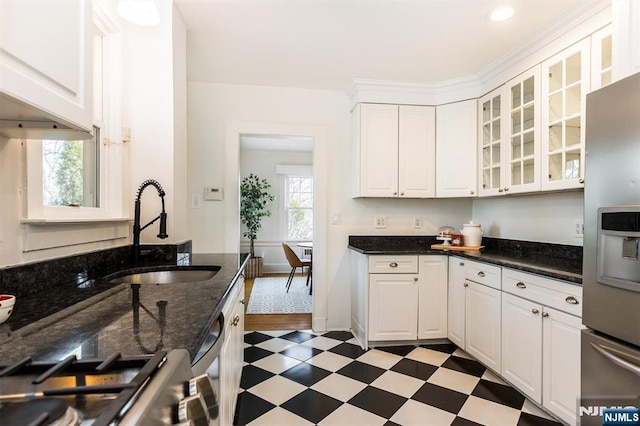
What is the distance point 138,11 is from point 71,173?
0.86 meters

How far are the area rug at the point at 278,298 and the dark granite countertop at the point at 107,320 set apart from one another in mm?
2669

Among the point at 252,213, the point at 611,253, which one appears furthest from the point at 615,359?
the point at 252,213

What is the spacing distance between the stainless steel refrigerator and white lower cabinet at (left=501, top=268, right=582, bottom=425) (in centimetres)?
23

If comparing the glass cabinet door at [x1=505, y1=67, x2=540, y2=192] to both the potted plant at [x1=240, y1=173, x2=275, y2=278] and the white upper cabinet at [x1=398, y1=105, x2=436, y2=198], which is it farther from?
the potted plant at [x1=240, y1=173, x2=275, y2=278]

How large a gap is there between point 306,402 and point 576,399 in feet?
4.78

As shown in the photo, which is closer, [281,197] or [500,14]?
[500,14]

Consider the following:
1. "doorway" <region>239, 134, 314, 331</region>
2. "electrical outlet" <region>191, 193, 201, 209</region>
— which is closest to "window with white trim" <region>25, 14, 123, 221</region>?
"electrical outlet" <region>191, 193, 201, 209</region>

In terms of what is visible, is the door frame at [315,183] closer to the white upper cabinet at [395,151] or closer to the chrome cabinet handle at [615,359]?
the white upper cabinet at [395,151]

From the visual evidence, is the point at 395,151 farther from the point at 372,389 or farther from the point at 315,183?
Answer: the point at 372,389

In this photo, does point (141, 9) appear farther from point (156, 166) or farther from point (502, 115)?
point (502, 115)

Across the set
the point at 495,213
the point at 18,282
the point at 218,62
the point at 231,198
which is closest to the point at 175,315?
the point at 18,282

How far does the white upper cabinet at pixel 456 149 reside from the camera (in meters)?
2.81

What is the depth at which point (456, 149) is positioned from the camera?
2.88m

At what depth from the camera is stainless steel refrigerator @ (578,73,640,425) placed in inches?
44.6
